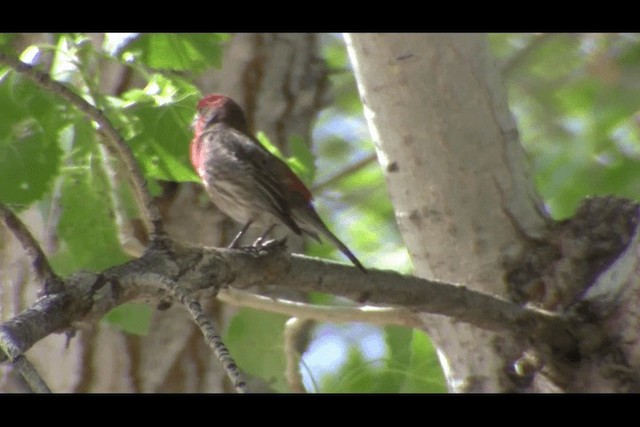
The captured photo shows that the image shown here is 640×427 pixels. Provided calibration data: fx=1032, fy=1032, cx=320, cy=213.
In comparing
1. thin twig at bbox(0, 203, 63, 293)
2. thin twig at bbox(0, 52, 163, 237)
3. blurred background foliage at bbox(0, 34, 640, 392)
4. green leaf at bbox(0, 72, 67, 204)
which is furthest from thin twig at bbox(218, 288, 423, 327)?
thin twig at bbox(0, 203, 63, 293)

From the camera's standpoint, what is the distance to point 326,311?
128 inches

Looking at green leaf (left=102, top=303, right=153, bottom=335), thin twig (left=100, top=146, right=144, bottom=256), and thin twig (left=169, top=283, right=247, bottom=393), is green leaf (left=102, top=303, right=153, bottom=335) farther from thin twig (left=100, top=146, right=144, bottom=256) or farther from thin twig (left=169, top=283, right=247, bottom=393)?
thin twig (left=169, top=283, right=247, bottom=393)

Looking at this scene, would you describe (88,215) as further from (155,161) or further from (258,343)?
(258,343)

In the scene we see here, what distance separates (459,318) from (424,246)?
571 millimetres

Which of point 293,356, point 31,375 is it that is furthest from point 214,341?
point 293,356

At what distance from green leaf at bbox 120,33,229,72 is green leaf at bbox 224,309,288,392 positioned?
1000 mm

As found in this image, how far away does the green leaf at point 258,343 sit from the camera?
3.79m

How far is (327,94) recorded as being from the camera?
5227mm

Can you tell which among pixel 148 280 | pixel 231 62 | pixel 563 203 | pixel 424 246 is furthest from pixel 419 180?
pixel 563 203

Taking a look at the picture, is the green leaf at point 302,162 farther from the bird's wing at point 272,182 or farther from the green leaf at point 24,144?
the green leaf at point 24,144

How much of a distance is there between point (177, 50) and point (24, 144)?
1.92ft
